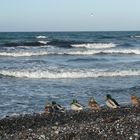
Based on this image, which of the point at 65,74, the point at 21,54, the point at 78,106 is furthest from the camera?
the point at 21,54

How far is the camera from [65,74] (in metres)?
26.6

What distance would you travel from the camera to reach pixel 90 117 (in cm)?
1357

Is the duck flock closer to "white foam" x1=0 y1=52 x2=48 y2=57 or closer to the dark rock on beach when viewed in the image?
the dark rock on beach

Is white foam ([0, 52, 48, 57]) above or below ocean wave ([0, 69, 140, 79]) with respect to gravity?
below

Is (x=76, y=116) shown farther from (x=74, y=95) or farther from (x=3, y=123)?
(x=74, y=95)

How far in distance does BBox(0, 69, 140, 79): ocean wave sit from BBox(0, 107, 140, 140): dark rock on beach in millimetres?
12529

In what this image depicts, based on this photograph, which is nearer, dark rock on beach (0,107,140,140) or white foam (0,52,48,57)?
dark rock on beach (0,107,140,140)

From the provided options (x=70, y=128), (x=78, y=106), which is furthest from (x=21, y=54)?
(x=70, y=128)

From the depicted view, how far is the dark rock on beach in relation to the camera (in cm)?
1002

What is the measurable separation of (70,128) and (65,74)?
51.6 ft

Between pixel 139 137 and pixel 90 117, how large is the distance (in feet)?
13.3

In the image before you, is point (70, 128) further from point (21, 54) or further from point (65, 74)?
point (21, 54)

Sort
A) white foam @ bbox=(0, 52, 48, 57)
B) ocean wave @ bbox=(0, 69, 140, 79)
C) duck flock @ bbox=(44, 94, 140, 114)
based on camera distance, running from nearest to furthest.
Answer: duck flock @ bbox=(44, 94, 140, 114), ocean wave @ bbox=(0, 69, 140, 79), white foam @ bbox=(0, 52, 48, 57)

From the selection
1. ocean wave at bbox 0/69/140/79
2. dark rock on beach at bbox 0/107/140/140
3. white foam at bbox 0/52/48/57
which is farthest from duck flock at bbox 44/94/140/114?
white foam at bbox 0/52/48/57
